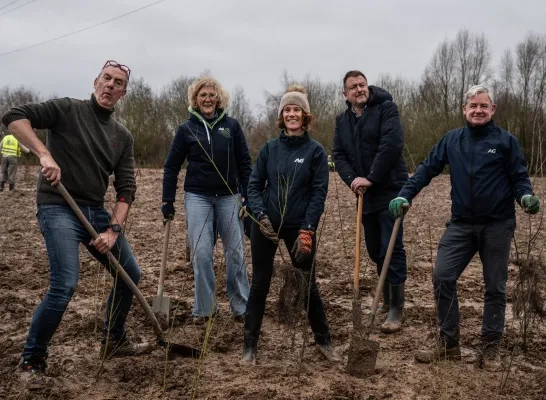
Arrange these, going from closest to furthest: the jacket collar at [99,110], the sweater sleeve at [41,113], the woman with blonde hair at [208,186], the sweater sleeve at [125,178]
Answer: the sweater sleeve at [41,113]
the jacket collar at [99,110]
the sweater sleeve at [125,178]
the woman with blonde hair at [208,186]

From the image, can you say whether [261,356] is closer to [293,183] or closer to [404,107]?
[293,183]

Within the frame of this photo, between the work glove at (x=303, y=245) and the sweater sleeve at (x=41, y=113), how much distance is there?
1.57m

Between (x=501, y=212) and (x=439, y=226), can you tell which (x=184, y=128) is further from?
(x=439, y=226)

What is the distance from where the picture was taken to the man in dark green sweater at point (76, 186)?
3158mm

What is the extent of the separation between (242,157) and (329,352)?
1.72 metres

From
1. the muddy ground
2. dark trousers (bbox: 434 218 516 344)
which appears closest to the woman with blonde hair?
the muddy ground

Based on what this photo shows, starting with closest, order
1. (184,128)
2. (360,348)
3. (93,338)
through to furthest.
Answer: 1. (360,348)
2. (93,338)
3. (184,128)

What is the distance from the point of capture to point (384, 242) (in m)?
4.32

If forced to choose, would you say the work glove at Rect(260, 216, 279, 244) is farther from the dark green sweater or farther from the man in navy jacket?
the dark green sweater

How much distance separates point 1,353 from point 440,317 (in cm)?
284


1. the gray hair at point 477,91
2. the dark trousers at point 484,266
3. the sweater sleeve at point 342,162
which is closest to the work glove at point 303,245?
the dark trousers at point 484,266

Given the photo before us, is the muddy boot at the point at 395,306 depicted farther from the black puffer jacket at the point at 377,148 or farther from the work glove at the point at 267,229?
the work glove at the point at 267,229

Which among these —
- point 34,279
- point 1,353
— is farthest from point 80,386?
point 34,279

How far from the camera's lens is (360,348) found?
134 inches
